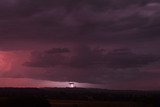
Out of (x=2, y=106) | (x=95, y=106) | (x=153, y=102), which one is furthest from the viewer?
(x=153, y=102)

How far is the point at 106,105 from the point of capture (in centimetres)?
14012

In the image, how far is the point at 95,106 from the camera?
134m

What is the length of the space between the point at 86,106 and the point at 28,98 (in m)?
23.1

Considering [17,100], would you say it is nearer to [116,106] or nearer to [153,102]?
[116,106]

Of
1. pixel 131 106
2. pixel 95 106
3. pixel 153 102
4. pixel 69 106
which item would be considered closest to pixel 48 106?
pixel 69 106

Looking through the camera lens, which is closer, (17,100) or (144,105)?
(17,100)

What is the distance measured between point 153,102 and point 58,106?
129 feet

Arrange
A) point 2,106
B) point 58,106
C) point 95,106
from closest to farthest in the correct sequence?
1. point 2,106
2. point 58,106
3. point 95,106

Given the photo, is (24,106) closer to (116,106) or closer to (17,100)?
(17,100)

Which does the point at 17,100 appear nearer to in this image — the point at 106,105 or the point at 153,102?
the point at 106,105

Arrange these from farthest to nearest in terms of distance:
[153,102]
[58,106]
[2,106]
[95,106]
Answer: [153,102], [95,106], [58,106], [2,106]

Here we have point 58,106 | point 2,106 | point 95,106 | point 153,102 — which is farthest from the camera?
point 153,102

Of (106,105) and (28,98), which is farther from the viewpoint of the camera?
(106,105)

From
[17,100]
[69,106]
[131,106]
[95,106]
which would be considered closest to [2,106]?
[17,100]
